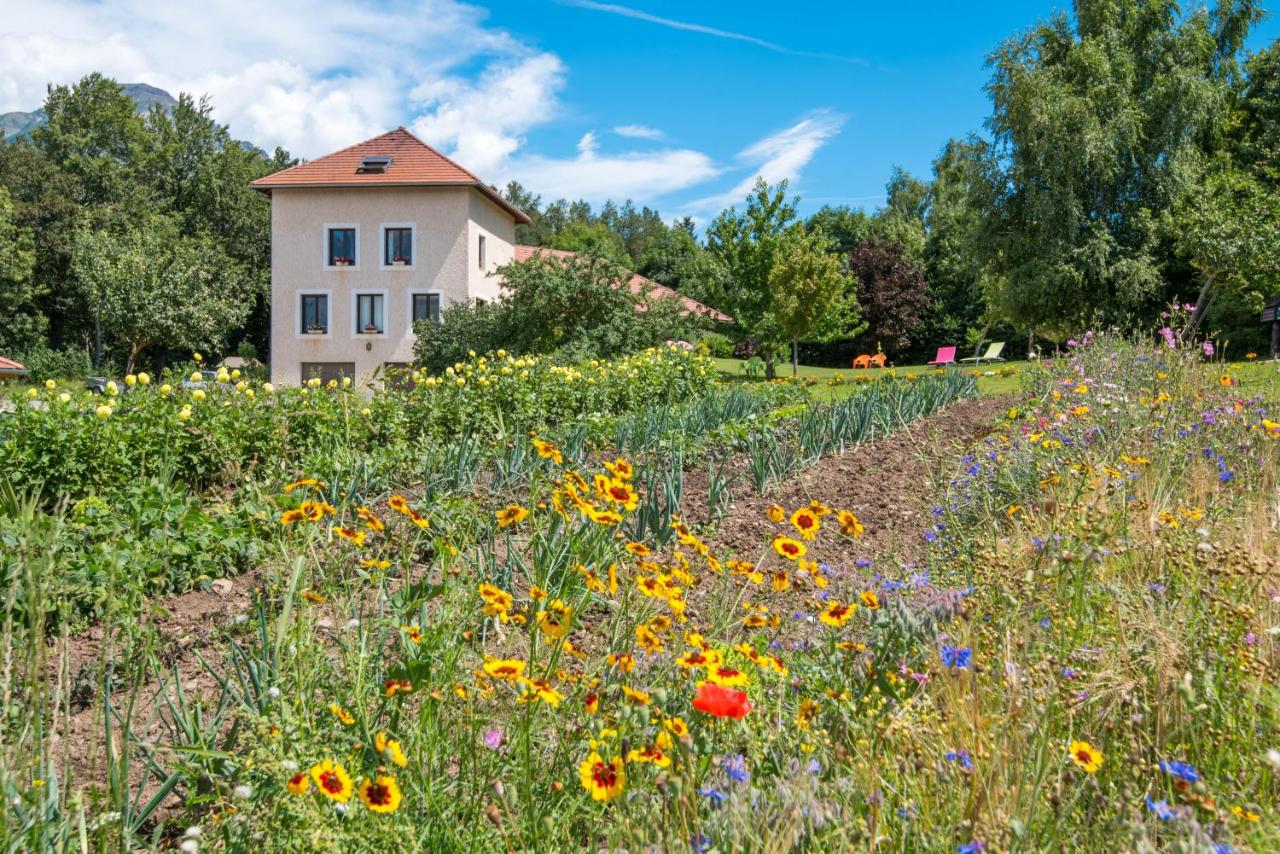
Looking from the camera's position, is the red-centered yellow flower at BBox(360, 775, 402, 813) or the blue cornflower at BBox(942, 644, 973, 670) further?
the blue cornflower at BBox(942, 644, 973, 670)

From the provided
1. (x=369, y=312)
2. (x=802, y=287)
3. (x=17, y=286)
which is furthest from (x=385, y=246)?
(x=17, y=286)

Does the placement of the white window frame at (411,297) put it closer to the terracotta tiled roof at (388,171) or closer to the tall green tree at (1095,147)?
the terracotta tiled roof at (388,171)

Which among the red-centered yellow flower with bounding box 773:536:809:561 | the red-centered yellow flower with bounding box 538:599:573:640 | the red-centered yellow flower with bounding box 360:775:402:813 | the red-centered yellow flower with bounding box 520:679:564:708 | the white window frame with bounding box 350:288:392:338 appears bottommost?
the red-centered yellow flower with bounding box 360:775:402:813

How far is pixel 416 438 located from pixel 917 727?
6056mm

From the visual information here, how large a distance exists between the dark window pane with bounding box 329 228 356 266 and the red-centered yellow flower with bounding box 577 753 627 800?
2731 centimetres

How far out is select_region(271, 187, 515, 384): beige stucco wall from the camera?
26359 mm

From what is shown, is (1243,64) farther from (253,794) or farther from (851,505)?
(253,794)

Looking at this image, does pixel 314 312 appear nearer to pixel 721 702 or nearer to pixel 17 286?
pixel 17 286

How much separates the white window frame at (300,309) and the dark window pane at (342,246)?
0.93m

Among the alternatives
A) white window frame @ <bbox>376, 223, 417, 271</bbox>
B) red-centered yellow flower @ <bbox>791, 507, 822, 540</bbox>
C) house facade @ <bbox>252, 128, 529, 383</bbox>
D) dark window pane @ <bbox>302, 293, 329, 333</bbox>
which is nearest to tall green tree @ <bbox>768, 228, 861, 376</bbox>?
house facade @ <bbox>252, 128, 529, 383</bbox>

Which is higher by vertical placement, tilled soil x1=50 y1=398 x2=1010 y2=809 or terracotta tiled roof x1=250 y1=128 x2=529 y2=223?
terracotta tiled roof x1=250 y1=128 x2=529 y2=223

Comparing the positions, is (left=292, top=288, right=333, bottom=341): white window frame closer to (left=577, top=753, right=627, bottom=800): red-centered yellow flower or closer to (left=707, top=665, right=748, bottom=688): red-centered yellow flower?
(left=707, top=665, right=748, bottom=688): red-centered yellow flower

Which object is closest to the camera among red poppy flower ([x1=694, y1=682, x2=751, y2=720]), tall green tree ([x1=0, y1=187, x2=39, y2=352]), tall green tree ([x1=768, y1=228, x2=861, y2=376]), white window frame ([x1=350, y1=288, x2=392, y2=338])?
red poppy flower ([x1=694, y1=682, x2=751, y2=720])

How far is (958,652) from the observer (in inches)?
71.4
